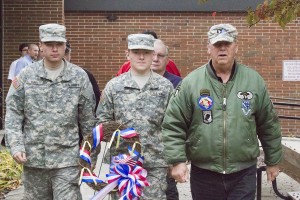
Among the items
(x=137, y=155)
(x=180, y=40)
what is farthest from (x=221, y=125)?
(x=180, y=40)

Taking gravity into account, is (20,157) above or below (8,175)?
above

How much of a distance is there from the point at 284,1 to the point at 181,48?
9.53m

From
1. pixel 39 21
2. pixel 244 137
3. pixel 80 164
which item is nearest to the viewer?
pixel 244 137

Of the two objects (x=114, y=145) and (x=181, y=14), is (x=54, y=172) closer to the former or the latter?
(x=114, y=145)

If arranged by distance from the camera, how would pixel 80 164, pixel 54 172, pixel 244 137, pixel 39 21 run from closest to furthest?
pixel 244 137 < pixel 80 164 < pixel 54 172 < pixel 39 21

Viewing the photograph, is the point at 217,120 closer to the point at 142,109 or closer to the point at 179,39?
the point at 142,109

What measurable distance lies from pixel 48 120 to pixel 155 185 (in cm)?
104

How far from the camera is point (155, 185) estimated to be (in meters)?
5.74

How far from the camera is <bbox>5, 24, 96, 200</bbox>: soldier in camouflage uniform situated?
5820mm

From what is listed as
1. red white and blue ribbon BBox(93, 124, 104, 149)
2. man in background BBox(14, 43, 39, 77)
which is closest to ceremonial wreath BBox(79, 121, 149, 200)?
red white and blue ribbon BBox(93, 124, 104, 149)

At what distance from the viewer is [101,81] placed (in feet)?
50.4

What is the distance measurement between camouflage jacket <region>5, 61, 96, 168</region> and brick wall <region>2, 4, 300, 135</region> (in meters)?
9.37

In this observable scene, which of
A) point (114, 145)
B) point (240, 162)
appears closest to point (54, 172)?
point (114, 145)

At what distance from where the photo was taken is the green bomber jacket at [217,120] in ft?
16.4
